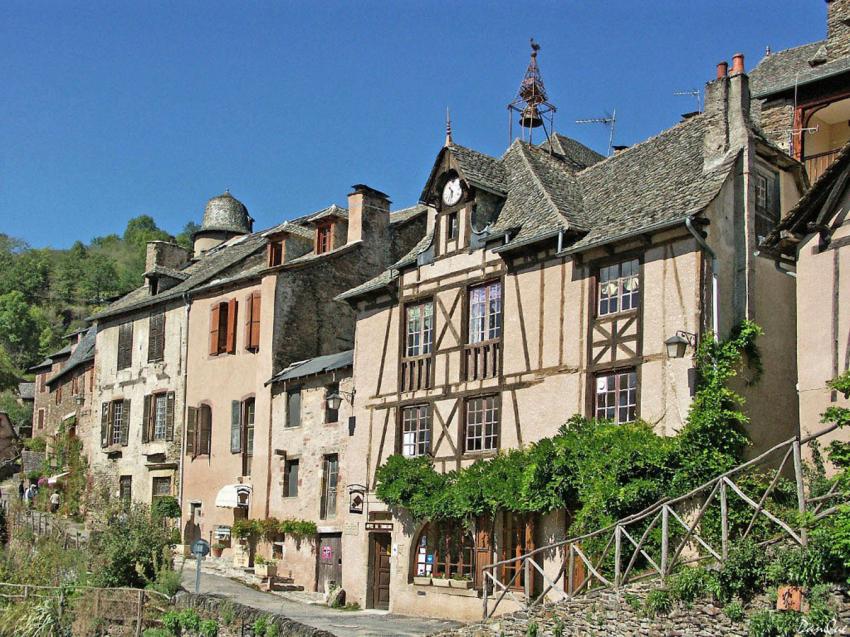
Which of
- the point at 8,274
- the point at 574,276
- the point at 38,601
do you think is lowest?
the point at 38,601

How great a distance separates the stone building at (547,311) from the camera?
1784cm

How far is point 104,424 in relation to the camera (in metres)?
35.0

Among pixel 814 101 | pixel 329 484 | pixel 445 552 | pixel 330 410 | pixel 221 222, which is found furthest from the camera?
pixel 221 222

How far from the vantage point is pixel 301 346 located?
28750mm

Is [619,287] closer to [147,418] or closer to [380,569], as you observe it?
[380,569]

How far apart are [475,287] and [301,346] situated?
8.49 meters

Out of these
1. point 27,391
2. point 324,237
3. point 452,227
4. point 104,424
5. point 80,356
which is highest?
point 324,237

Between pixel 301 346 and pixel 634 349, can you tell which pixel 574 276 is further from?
pixel 301 346

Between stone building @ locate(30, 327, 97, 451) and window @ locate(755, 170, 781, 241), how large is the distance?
26035 millimetres

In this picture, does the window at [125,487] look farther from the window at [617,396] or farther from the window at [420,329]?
the window at [617,396]

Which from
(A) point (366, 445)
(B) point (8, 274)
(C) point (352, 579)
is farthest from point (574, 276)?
(B) point (8, 274)

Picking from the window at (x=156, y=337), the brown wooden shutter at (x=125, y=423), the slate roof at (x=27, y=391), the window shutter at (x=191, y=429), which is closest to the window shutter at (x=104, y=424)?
the brown wooden shutter at (x=125, y=423)

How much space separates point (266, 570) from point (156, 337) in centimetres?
1056

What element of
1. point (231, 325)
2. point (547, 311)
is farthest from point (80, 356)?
point (547, 311)
